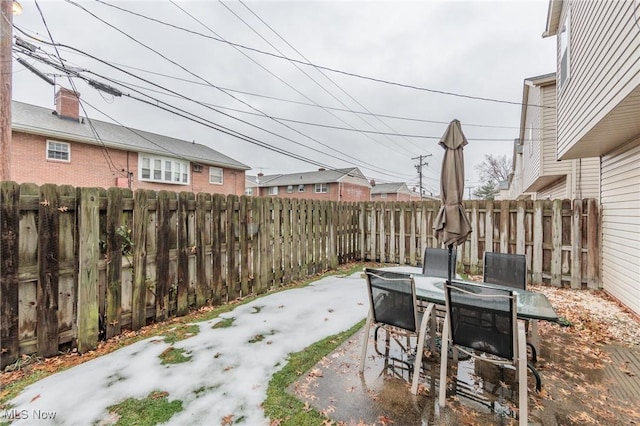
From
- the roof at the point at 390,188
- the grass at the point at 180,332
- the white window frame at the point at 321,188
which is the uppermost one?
the roof at the point at 390,188

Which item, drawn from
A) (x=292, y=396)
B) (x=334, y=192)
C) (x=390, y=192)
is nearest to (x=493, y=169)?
(x=390, y=192)

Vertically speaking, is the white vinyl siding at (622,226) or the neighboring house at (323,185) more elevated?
the neighboring house at (323,185)

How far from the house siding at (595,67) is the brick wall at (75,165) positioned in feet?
63.2

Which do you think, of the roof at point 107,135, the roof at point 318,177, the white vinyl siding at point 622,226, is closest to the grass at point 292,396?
the white vinyl siding at point 622,226

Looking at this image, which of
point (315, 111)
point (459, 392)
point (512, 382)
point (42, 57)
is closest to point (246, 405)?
point (459, 392)

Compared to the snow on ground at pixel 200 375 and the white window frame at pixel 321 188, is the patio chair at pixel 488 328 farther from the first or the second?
the white window frame at pixel 321 188

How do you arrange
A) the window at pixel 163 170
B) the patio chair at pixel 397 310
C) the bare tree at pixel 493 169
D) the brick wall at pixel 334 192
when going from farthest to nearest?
the bare tree at pixel 493 169 < the brick wall at pixel 334 192 < the window at pixel 163 170 < the patio chair at pixel 397 310

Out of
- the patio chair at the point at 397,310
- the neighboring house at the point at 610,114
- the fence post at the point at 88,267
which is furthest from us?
the neighboring house at the point at 610,114

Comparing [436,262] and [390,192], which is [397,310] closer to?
[436,262]

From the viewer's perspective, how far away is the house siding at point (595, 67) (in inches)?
131

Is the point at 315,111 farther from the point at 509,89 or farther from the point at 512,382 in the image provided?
the point at 512,382

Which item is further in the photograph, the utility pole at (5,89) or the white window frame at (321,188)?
the white window frame at (321,188)

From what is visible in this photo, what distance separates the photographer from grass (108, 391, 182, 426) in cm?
200

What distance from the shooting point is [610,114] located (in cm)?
387
